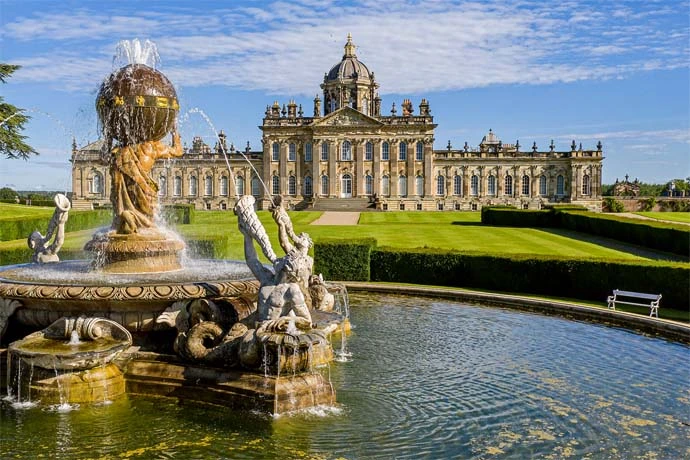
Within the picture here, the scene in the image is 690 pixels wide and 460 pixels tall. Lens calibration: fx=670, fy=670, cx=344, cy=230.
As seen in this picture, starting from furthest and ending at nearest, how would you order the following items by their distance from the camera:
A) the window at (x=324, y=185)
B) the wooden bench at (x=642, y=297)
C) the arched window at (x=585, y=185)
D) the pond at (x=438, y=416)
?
the window at (x=324, y=185) → the arched window at (x=585, y=185) → the wooden bench at (x=642, y=297) → the pond at (x=438, y=416)

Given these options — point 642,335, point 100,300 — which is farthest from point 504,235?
point 100,300

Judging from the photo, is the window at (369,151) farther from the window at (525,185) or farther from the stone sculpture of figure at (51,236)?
the stone sculpture of figure at (51,236)

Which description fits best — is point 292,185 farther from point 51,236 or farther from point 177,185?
point 51,236

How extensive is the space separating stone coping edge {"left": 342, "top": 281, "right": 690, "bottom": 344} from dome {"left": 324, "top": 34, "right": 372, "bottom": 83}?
218 ft

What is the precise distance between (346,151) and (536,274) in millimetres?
58132

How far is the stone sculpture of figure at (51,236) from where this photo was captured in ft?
37.2

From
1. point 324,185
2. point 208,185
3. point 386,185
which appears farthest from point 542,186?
point 208,185

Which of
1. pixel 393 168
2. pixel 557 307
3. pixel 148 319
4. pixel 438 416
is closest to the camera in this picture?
pixel 438 416

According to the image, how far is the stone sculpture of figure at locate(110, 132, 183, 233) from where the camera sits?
10289mm

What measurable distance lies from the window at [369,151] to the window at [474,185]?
11480mm

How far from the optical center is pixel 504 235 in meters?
34.2

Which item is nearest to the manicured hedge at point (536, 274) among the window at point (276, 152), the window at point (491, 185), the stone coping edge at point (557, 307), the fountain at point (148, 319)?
the stone coping edge at point (557, 307)

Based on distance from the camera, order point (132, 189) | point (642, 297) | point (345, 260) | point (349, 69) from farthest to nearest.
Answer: point (349, 69) < point (345, 260) < point (642, 297) < point (132, 189)

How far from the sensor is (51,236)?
38.6 ft
